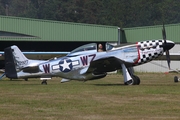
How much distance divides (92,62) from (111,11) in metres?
58.4

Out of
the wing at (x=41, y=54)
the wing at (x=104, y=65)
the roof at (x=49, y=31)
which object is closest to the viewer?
the wing at (x=104, y=65)

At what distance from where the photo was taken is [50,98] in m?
11.0

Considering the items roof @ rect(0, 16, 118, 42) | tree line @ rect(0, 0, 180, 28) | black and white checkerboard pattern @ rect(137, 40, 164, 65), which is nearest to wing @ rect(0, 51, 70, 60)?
roof @ rect(0, 16, 118, 42)

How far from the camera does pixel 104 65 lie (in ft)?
53.8

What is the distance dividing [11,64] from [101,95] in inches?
269

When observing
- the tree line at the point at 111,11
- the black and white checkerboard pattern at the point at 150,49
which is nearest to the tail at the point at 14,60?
the black and white checkerboard pattern at the point at 150,49

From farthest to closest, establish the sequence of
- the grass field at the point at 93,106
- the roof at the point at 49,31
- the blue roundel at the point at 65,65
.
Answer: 1. the roof at the point at 49,31
2. the blue roundel at the point at 65,65
3. the grass field at the point at 93,106

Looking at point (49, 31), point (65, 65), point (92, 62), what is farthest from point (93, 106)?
point (49, 31)

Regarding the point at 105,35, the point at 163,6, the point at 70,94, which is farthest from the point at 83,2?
the point at 70,94

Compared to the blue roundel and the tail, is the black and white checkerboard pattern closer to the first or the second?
the blue roundel

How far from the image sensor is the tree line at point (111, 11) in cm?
6775

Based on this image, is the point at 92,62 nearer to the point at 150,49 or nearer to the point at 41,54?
the point at 150,49

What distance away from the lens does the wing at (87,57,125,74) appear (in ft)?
52.5

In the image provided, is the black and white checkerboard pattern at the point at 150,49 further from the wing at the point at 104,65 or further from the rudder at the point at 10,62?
the rudder at the point at 10,62
